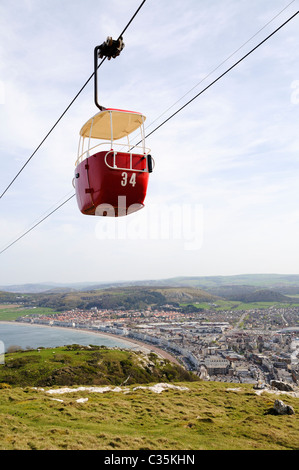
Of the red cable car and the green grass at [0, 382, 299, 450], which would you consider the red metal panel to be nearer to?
the red cable car

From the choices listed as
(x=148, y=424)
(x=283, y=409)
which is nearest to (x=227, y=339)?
(x=283, y=409)

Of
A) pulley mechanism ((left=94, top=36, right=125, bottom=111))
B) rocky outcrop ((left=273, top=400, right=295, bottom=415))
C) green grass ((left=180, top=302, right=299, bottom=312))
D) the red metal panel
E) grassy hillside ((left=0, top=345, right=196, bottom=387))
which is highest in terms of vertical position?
pulley mechanism ((left=94, top=36, right=125, bottom=111))

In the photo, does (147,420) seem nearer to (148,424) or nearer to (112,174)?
(148,424)

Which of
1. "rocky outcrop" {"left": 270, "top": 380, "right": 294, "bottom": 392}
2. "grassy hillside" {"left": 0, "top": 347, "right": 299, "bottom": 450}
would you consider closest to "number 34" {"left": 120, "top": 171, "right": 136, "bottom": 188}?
"grassy hillside" {"left": 0, "top": 347, "right": 299, "bottom": 450}

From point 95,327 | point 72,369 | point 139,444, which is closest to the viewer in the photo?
point 139,444

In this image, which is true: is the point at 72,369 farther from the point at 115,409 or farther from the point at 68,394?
the point at 115,409

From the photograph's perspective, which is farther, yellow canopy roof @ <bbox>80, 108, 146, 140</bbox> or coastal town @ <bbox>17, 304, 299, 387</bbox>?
coastal town @ <bbox>17, 304, 299, 387</bbox>
